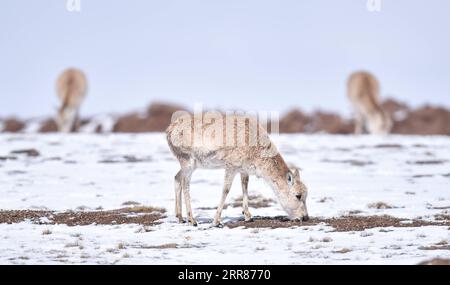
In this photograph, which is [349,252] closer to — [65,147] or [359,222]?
[359,222]

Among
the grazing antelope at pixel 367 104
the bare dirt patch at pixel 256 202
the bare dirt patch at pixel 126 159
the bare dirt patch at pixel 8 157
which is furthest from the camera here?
the grazing antelope at pixel 367 104

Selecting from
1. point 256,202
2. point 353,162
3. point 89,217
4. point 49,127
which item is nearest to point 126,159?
point 353,162

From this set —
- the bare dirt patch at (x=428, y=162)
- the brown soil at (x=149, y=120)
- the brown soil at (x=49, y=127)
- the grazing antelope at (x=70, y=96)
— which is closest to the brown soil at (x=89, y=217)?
the bare dirt patch at (x=428, y=162)

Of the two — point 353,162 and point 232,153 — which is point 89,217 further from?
point 353,162

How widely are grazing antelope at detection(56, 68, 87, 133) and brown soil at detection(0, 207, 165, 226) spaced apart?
2244cm

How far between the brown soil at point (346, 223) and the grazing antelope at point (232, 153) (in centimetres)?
29

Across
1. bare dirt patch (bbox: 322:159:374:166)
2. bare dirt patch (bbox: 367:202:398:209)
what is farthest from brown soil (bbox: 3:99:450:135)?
bare dirt patch (bbox: 367:202:398:209)

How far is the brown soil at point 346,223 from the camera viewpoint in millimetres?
13587

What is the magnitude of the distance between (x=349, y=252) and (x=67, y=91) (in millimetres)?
29590

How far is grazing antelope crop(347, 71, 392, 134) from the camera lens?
35.2m

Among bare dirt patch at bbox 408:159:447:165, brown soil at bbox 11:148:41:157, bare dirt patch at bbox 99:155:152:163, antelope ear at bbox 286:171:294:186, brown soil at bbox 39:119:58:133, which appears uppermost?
brown soil at bbox 39:119:58:133

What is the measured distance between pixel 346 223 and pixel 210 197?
5.35 m

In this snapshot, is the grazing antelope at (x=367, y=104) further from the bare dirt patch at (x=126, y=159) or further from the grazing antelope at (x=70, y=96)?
the grazing antelope at (x=70, y=96)

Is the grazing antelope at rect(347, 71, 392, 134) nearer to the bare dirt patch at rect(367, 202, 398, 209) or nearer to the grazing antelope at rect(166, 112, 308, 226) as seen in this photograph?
the bare dirt patch at rect(367, 202, 398, 209)
